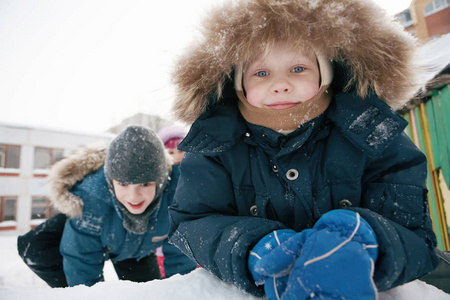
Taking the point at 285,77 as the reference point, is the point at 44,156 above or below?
above

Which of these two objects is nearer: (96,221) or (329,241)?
(329,241)

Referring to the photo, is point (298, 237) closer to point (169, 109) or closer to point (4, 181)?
point (169, 109)

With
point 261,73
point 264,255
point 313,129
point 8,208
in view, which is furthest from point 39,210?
point 264,255

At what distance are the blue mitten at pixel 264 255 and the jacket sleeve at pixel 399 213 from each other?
24 cm

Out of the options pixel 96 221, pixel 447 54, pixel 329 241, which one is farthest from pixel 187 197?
pixel 447 54

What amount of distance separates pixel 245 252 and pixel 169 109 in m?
0.79

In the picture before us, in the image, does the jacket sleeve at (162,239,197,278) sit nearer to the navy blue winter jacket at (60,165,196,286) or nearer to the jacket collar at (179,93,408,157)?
the navy blue winter jacket at (60,165,196,286)

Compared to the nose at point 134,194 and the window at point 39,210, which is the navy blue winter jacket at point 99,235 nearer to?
the nose at point 134,194

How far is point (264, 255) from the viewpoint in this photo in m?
0.75

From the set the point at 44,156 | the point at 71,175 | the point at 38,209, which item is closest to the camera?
the point at 71,175

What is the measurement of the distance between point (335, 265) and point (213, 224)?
0.45m

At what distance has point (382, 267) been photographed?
29.1 inches

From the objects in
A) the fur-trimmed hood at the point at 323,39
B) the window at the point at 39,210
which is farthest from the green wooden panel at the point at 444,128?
the window at the point at 39,210

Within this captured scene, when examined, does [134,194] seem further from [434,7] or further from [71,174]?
[434,7]
